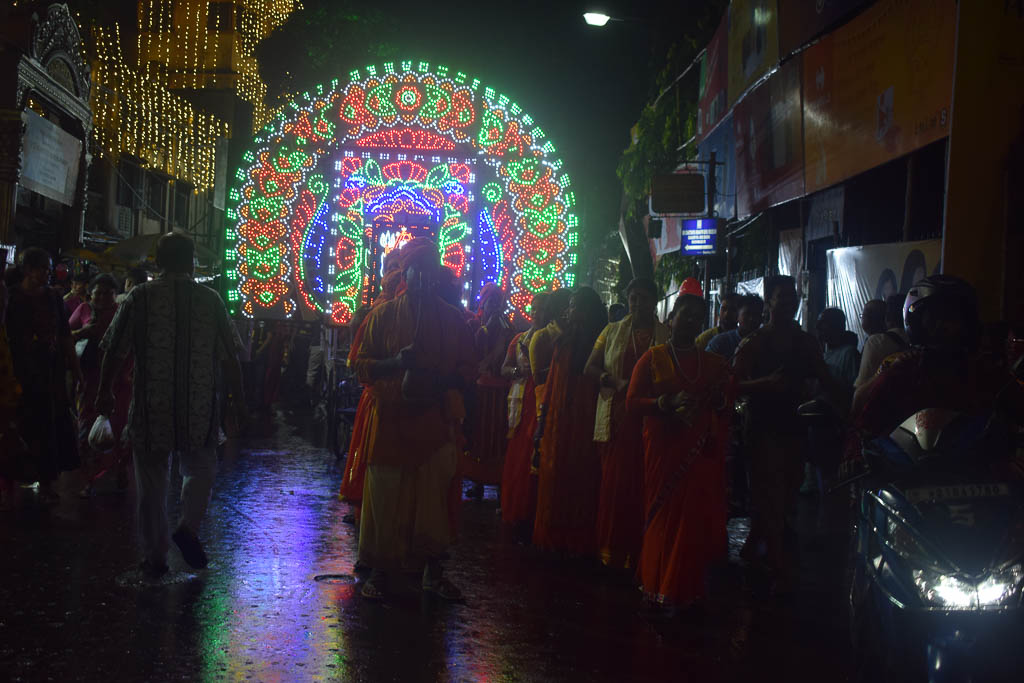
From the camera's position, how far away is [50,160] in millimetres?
23297

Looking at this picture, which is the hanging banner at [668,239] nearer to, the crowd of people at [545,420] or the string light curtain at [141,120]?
the crowd of people at [545,420]

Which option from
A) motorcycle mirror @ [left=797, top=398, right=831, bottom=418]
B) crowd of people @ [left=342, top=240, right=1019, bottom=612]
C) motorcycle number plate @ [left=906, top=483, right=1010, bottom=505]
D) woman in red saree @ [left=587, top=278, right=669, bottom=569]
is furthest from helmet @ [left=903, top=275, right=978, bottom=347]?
woman in red saree @ [left=587, top=278, right=669, bottom=569]

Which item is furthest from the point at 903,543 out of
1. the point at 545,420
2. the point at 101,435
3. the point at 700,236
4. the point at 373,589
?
the point at 700,236

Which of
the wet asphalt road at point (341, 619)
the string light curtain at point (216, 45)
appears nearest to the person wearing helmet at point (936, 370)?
the wet asphalt road at point (341, 619)

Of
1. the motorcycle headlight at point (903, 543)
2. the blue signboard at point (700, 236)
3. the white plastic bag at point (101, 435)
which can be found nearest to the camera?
the motorcycle headlight at point (903, 543)

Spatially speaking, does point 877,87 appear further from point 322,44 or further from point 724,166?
point 322,44

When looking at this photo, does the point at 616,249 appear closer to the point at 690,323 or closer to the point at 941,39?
the point at 941,39

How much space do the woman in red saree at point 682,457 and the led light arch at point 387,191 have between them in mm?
7782

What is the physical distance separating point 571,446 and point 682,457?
1.63 metres

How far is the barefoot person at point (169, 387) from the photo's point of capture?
6375 mm

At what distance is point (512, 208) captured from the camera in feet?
48.6

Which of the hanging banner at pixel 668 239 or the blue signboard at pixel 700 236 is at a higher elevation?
the hanging banner at pixel 668 239

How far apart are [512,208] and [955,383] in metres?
10.8

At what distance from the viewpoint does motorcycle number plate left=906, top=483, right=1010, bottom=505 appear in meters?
3.79
